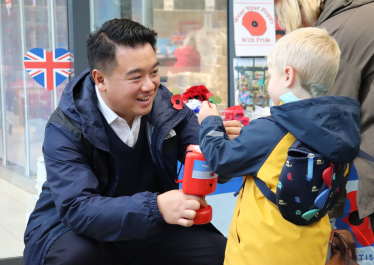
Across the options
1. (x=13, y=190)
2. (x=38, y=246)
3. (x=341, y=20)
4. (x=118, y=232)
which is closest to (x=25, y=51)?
(x=13, y=190)

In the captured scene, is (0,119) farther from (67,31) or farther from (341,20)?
(341,20)

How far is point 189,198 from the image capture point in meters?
1.60

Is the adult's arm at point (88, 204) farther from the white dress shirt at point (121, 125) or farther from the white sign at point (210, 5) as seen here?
the white sign at point (210, 5)

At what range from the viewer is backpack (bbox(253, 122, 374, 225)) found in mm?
1436

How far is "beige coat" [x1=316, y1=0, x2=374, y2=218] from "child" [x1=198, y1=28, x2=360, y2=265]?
48 cm

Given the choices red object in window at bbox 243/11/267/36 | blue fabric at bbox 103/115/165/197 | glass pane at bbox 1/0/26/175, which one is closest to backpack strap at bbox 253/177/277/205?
blue fabric at bbox 103/115/165/197

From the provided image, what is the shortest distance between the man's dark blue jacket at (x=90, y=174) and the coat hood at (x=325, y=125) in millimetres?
604

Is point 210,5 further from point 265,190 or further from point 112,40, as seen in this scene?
point 265,190

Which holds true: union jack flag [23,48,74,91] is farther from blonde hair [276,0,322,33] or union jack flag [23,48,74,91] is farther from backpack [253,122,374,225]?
backpack [253,122,374,225]

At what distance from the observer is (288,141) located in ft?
4.90

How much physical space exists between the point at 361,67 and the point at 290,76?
2.04 feet

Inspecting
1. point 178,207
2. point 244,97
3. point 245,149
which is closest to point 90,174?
point 178,207

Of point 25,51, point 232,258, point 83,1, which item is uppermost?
point 83,1

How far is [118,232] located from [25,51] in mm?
1999
